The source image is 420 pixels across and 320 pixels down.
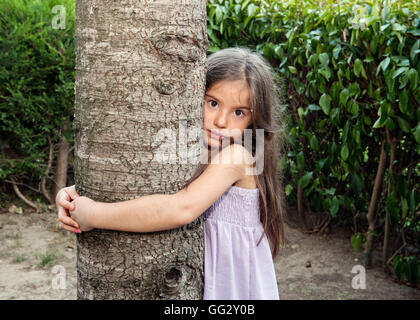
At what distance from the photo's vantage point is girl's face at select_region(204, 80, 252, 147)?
183cm

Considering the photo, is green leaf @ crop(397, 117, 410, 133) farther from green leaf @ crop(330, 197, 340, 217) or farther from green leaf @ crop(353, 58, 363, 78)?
green leaf @ crop(330, 197, 340, 217)

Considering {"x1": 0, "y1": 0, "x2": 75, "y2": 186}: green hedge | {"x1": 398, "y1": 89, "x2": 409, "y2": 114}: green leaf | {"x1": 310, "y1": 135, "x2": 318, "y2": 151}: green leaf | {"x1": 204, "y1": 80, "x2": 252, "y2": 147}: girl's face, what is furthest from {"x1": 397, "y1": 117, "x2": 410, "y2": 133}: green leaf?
{"x1": 0, "y1": 0, "x2": 75, "y2": 186}: green hedge

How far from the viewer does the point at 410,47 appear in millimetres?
2871

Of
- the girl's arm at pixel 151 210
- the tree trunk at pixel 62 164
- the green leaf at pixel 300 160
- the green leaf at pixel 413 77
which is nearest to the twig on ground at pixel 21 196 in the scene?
the tree trunk at pixel 62 164

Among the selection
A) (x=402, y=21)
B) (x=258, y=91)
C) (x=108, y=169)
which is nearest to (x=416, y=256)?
(x=402, y=21)

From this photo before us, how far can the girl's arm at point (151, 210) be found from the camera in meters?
1.42

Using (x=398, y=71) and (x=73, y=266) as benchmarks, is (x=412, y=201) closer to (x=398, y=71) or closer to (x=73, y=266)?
(x=398, y=71)

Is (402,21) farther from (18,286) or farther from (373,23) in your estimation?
(18,286)

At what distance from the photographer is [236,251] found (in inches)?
72.9

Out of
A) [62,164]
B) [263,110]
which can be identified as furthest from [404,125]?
[62,164]

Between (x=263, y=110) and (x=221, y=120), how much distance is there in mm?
226

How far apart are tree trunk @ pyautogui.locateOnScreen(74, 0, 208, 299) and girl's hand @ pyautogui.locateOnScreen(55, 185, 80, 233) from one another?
49 millimetres
